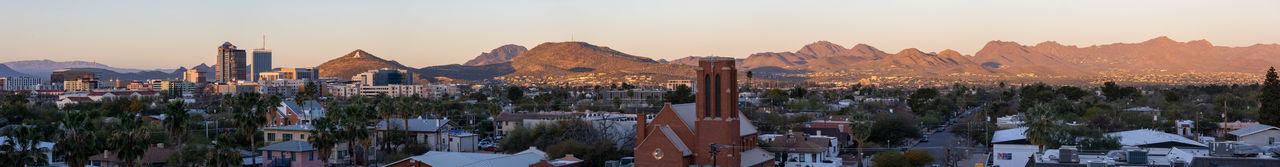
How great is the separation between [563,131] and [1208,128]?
41.0 metres

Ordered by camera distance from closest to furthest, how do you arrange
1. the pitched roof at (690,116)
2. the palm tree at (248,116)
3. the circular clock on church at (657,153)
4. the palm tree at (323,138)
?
the circular clock on church at (657,153) → the pitched roof at (690,116) → the palm tree at (323,138) → the palm tree at (248,116)

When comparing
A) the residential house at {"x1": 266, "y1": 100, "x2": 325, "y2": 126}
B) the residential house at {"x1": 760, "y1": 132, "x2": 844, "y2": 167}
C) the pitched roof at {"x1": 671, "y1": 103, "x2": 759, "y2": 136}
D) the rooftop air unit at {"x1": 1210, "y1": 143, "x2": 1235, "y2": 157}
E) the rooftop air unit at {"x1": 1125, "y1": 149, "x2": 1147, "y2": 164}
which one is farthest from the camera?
the residential house at {"x1": 266, "y1": 100, "x2": 325, "y2": 126}

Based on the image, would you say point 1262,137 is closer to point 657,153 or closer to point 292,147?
point 657,153

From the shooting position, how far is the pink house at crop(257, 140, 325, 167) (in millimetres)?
52022

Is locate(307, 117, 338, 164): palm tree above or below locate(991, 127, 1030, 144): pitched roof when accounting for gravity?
above

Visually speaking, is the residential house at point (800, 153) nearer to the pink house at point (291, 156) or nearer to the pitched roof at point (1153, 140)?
the pitched roof at point (1153, 140)

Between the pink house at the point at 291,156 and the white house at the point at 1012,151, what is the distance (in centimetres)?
2819

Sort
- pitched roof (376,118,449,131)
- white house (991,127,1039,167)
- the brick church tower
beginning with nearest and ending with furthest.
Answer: the brick church tower
white house (991,127,1039,167)
pitched roof (376,118,449,131)

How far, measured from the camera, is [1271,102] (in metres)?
71.9

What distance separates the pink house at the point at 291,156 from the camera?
5202cm

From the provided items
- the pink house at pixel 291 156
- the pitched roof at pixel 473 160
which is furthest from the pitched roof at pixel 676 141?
the pink house at pixel 291 156

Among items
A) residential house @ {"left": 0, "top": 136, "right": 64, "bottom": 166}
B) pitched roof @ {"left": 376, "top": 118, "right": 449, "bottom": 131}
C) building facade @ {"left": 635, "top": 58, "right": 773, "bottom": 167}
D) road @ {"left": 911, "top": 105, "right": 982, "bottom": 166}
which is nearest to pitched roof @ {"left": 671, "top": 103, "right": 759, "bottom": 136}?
building facade @ {"left": 635, "top": 58, "right": 773, "bottom": 167}

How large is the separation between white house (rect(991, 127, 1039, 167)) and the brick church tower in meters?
14.0

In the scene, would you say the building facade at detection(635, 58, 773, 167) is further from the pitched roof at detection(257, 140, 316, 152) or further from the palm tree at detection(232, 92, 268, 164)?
the palm tree at detection(232, 92, 268, 164)
